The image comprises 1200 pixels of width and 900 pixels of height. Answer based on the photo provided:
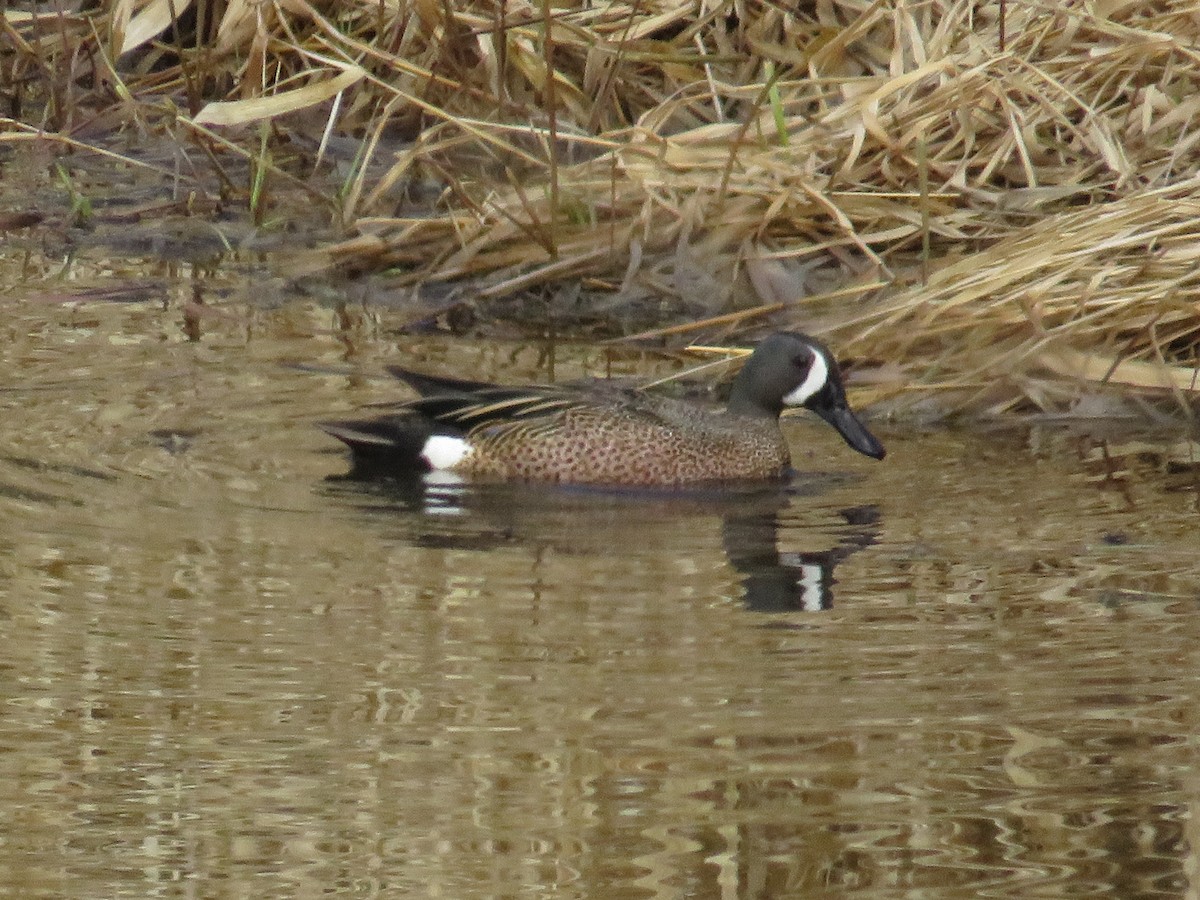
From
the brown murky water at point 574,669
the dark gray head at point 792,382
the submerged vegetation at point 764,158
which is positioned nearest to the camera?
the brown murky water at point 574,669

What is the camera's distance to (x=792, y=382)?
20.1ft

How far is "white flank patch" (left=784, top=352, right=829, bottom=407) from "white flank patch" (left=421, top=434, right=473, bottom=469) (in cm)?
80

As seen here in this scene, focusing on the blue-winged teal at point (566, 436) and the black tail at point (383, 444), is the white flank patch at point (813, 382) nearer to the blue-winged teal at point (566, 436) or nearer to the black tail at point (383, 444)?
the blue-winged teal at point (566, 436)

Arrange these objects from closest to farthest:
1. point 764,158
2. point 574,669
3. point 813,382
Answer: point 574,669
point 813,382
point 764,158

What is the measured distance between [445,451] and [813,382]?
899 mm

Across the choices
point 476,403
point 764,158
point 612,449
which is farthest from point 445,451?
point 764,158

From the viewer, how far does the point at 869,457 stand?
6023 mm

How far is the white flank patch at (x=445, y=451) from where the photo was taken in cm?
590

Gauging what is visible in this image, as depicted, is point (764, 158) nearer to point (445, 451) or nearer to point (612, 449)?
point (612, 449)

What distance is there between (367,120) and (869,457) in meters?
3.47

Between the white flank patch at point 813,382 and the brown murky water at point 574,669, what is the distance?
0.19 m

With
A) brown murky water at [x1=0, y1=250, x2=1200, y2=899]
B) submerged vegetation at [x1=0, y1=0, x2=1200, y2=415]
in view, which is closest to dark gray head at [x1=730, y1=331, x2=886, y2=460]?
brown murky water at [x1=0, y1=250, x2=1200, y2=899]

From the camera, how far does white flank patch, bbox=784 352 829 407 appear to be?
19.9 feet

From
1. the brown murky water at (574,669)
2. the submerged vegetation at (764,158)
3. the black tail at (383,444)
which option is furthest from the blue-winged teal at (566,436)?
the submerged vegetation at (764,158)
